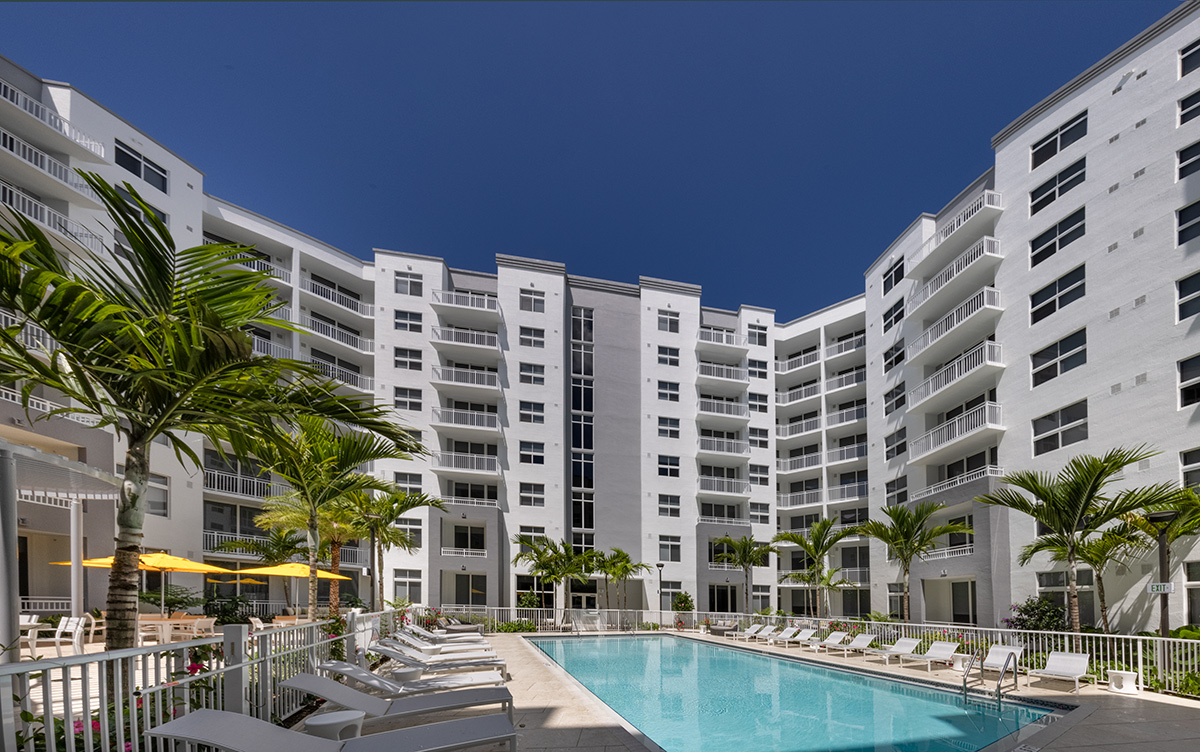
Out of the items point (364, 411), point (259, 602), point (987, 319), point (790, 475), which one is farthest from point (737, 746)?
point (790, 475)

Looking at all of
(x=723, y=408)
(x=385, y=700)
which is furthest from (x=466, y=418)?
(x=385, y=700)

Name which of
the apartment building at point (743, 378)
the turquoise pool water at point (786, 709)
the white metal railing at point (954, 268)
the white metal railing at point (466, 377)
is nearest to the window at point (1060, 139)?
the apartment building at point (743, 378)

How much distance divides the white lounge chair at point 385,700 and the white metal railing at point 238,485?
949 inches

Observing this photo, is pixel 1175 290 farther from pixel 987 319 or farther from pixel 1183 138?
pixel 987 319

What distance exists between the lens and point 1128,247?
21453mm

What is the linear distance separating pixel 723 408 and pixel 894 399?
11674mm

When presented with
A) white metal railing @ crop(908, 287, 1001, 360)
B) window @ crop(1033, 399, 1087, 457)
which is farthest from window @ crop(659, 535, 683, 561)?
window @ crop(1033, 399, 1087, 457)

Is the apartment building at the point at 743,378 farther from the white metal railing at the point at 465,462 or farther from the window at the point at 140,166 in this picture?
the white metal railing at the point at 465,462

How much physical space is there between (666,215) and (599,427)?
10944cm

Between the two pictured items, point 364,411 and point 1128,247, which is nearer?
point 364,411

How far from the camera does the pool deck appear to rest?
8.12m

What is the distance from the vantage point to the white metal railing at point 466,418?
3912 cm

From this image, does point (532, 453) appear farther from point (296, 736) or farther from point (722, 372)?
point (296, 736)

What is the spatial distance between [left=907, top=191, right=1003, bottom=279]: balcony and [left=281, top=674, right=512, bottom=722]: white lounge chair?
2601cm
